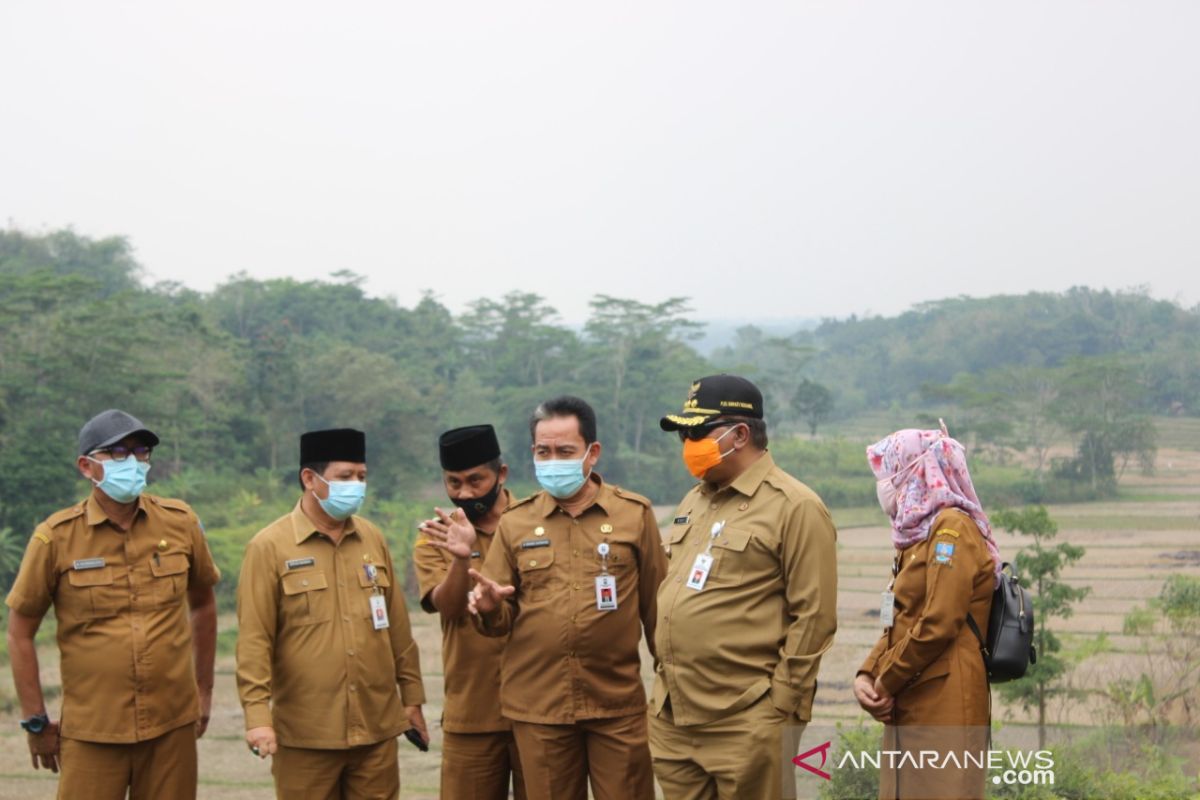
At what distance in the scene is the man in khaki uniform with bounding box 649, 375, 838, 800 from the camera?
3.23m

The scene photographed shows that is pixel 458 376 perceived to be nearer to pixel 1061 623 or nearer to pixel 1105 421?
pixel 1105 421

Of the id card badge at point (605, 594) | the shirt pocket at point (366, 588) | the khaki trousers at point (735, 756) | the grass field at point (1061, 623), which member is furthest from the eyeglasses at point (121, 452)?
the grass field at point (1061, 623)

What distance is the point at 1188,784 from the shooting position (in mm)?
6016

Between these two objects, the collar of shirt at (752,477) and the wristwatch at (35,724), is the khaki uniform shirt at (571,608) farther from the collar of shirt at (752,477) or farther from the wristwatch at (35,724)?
the wristwatch at (35,724)

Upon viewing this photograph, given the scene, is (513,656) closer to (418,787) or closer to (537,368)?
(418,787)

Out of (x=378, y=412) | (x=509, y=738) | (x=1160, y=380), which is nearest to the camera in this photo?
(x=509, y=738)

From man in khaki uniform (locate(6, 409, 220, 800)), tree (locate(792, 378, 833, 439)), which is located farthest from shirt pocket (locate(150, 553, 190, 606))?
tree (locate(792, 378, 833, 439))

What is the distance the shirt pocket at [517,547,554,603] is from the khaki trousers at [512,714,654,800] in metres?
0.39

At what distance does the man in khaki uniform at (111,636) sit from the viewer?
151 inches

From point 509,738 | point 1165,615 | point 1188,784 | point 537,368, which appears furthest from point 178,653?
point 537,368

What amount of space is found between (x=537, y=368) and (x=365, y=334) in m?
5.83

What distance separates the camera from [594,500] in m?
3.83

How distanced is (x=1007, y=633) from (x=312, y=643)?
2038 millimetres

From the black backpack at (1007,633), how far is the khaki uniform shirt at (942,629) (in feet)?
0.07
